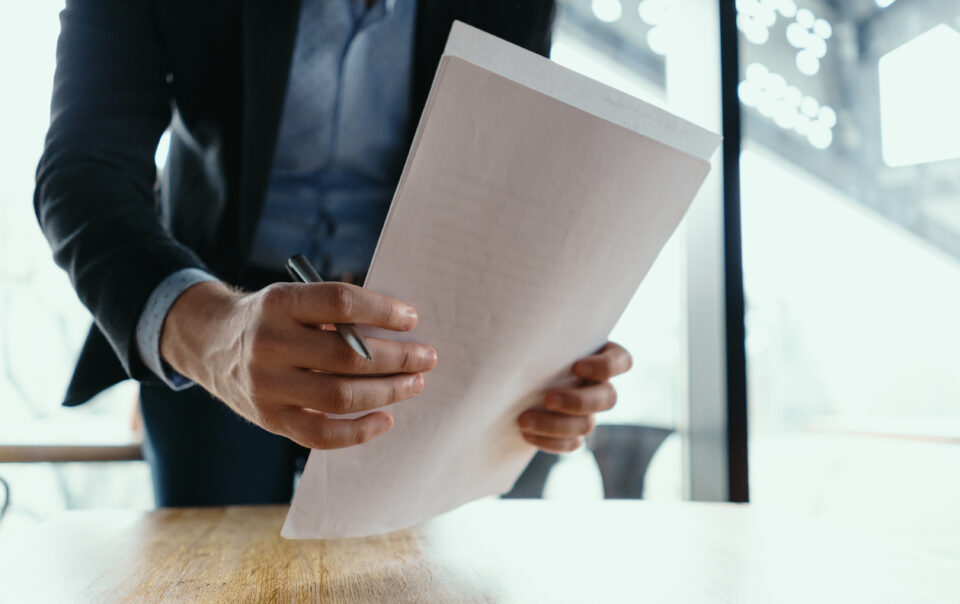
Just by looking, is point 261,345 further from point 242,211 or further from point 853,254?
point 853,254

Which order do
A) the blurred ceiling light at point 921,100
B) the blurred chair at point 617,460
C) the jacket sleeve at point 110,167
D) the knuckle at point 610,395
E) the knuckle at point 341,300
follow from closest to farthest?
1. the knuckle at point 341,300
2. the jacket sleeve at point 110,167
3. the knuckle at point 610,395
4. the blurred ceiling light at point 921,100
5. the blurred chair at point 617,460

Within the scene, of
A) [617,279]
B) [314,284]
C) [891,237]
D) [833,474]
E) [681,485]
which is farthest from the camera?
[681,485]

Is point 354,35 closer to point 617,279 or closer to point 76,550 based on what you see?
point 617,279

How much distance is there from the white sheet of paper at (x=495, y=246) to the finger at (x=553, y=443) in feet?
0.15

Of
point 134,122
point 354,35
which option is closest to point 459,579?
point 134,122

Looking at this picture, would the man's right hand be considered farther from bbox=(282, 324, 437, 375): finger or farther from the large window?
the large window

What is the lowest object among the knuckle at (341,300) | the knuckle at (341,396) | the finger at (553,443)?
the finger at (553,443)

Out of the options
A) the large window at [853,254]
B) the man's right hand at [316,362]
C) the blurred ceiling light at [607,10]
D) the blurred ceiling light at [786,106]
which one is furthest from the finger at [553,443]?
the blurred ceiling light at [607,10]

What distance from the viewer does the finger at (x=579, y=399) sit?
0.55 m

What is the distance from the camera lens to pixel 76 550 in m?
0.45

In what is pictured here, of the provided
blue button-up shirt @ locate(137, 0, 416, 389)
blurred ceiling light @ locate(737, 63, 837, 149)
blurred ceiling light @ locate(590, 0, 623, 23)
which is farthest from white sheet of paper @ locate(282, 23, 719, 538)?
blurred ceiling light @ locate(590, 0, 623, 23)

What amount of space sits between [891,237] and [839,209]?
12 cm

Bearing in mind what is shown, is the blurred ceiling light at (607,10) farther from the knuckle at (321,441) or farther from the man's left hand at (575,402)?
the knuckle at (321,441)

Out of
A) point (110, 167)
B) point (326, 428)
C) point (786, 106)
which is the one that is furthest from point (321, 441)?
point (786, 106)
